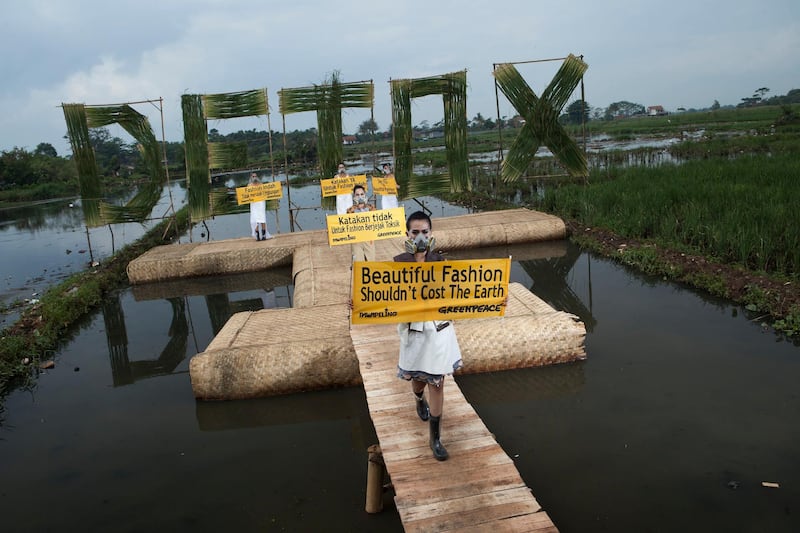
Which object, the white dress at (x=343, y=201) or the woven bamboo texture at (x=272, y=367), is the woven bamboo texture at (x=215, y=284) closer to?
the white dress at (x=343, y=201)

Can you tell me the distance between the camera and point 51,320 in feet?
23.5

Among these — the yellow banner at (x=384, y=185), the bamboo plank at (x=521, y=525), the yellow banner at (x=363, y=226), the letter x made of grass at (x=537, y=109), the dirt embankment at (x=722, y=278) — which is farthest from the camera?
the letter x made of grass at (x=537, y=109)

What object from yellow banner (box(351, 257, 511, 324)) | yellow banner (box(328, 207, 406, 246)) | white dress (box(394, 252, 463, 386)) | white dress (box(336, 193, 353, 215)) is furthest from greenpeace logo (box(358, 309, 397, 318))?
white dress (box(336, 193, 353, 215))

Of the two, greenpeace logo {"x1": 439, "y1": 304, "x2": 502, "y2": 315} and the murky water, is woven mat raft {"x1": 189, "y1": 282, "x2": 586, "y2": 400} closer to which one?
the murky water

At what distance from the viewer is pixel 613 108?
4080 inches

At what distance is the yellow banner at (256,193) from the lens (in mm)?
10797

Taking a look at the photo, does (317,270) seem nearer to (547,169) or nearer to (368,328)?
(368,328)

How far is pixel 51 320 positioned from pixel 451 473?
6245 millimetres

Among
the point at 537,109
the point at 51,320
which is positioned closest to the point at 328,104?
the point at 537,109

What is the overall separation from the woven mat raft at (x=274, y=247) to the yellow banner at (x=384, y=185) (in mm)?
1143

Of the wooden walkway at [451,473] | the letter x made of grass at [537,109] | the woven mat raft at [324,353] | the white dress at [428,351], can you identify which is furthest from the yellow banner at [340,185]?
the white dress at [428,351]

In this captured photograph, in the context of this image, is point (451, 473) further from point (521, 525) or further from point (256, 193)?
point (256, 193)

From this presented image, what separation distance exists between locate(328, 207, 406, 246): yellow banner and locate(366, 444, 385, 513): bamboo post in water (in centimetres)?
364

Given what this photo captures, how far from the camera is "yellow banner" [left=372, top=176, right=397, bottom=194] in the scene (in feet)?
35.0
